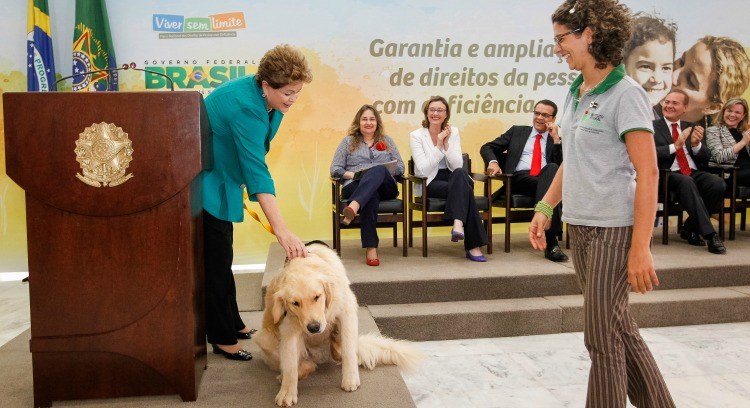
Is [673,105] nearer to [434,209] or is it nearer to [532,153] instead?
[532,153]

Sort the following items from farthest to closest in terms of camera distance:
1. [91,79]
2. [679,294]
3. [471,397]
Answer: [91,79], [679,294], [471,397]

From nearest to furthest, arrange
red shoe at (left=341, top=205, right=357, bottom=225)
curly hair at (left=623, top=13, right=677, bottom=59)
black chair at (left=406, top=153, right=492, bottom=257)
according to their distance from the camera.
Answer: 1. red shoe at (left=341, top=205, right=357, bottom=225)
2. black chair at (left=406, top=153, right=492, bottom=257)
3. curly hair at (left=623, top=13, right=677, bottom=59)

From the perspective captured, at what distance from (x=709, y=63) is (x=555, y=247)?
11.6ft

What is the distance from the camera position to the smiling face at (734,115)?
19.2 ft

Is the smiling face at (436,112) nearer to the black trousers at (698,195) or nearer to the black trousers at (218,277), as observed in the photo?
the black trousers at (698,195)

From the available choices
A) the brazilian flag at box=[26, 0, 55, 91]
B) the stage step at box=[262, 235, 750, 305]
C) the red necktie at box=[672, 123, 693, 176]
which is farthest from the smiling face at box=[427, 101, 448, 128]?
the brazilian flag at box=[26, 0, 55, 91]

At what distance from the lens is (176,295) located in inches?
89.7

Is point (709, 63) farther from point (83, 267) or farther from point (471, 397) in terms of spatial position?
point (83, 267)

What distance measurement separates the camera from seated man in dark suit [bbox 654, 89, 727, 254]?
16.9 feet

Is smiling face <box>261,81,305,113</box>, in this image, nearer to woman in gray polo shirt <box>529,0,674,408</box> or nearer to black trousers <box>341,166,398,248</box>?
woman in gray polo shirt <box>529,0,674,408</box>

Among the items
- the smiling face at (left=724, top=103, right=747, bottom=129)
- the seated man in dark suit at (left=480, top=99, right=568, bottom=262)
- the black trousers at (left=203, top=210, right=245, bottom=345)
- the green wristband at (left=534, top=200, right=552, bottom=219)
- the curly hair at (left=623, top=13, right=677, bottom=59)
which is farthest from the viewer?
the curly hair at (left=623, top=13, right=677, bottom=59)

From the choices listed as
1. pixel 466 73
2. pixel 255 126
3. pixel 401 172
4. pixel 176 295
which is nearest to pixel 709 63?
pixel 466 73

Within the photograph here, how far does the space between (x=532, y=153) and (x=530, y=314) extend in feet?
6.15

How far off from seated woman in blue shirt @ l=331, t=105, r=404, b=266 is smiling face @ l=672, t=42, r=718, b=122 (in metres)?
3.58
